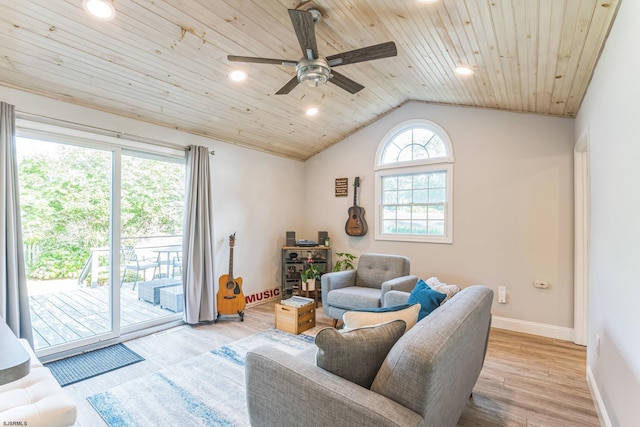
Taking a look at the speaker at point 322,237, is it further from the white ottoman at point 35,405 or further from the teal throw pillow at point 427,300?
the white ottoman at point 35,405

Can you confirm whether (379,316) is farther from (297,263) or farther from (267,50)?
(297,263)

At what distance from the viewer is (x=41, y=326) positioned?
2961 mm

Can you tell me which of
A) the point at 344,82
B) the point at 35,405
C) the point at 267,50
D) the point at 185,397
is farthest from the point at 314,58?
the point at 185,397

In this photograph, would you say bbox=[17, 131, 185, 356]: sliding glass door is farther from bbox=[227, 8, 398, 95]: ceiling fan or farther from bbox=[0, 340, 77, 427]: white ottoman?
bbox=[227, 8, 398, 95]: ceiling fan

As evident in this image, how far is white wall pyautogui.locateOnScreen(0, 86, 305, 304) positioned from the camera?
4184 mm

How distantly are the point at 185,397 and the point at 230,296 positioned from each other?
5.80 feet

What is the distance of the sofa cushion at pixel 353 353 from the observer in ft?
4.52

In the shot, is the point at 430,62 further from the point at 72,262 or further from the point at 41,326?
the point at 41,326

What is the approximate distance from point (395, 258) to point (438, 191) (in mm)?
1191

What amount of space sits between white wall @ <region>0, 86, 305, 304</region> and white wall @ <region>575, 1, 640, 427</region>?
3943mm

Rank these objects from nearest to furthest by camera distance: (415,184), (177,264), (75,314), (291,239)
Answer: (75,314) → (177,264) → (415,184) → (291,239)

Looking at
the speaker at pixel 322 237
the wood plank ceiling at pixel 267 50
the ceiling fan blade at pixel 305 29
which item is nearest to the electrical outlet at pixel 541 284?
the wood plank ceiling at pixel 267 50

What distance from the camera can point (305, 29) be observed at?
1892 mm

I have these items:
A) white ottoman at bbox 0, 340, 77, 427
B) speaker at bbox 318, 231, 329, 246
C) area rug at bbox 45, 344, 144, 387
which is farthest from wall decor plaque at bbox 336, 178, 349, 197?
white ottoman at bbox 0, 340, 77, 427
